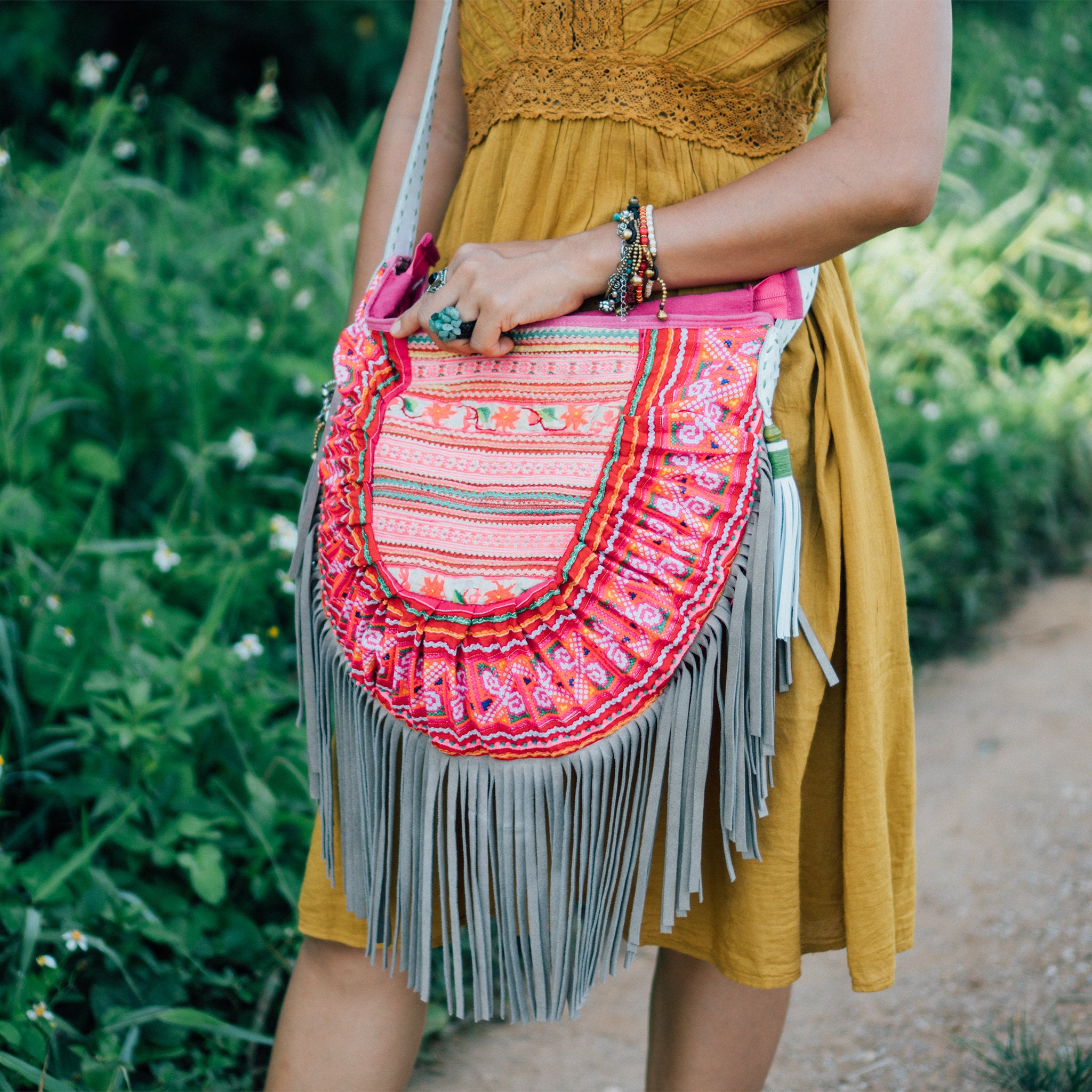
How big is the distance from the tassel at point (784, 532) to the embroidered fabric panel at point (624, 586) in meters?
0.04

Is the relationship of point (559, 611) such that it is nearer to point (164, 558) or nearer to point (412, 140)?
point (412, 140)

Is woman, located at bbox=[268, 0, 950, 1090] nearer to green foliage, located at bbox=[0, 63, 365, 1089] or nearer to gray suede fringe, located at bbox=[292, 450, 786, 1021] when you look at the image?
gray suede fringe, located at bbox=[292, 450, 786, 1021]

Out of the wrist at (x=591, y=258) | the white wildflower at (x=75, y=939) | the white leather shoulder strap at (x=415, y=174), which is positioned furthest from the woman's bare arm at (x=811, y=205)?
the white wildflower at (x=75, y=939)

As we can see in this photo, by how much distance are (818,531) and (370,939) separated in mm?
611

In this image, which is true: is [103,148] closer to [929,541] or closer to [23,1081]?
Result: [929,541]

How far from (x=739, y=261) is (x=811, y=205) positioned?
78mm

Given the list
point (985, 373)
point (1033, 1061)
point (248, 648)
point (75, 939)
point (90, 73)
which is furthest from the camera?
point (985, 373)

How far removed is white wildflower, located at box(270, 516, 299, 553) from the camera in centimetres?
212

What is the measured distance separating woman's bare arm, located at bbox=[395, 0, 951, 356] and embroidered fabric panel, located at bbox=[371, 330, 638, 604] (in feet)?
0.14

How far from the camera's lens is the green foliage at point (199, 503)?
1.69 metres

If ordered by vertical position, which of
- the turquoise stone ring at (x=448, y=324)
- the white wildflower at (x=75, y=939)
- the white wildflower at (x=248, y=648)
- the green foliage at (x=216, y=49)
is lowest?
the white wildflower at (x=75, y=939)

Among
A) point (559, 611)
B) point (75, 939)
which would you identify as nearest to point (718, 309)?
point (559, 611)

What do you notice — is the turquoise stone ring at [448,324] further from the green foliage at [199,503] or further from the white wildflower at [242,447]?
the white wildflower at [242,447]

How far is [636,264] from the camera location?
1.05 m
